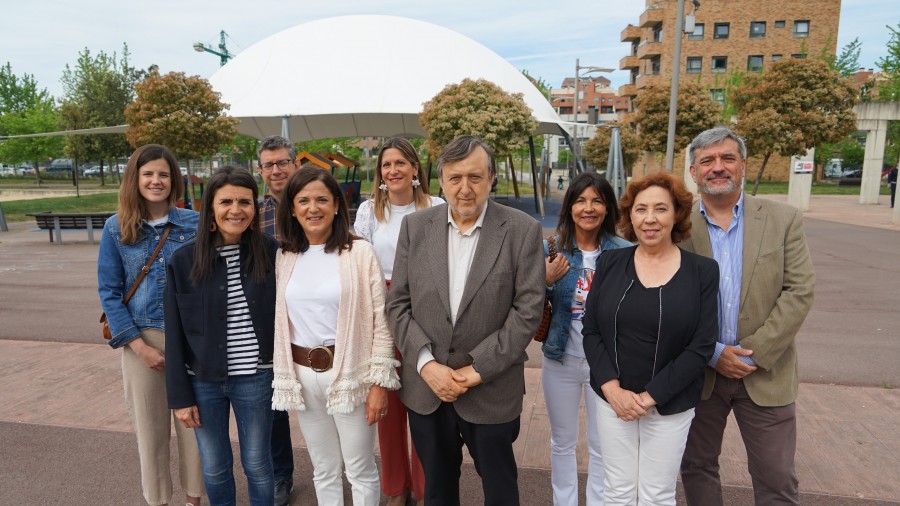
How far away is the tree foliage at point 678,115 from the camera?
18422 mm

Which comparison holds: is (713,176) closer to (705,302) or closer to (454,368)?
(705,302)

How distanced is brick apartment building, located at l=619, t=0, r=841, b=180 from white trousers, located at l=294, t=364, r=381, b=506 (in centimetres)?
4387

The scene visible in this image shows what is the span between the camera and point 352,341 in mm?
2604

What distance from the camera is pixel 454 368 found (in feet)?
8.16

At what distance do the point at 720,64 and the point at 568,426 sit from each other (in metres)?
50.7

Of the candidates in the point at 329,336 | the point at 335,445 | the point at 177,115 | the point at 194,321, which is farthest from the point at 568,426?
the point at 177,115

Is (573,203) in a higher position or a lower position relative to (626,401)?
higher

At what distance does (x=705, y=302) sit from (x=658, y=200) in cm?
48

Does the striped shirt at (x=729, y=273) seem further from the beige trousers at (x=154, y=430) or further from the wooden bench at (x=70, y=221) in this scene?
the wooden bench at (x=70, y=221)

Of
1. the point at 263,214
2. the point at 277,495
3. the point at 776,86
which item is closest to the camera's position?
the point at 277,495

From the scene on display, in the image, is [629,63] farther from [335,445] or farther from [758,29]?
[335,445]

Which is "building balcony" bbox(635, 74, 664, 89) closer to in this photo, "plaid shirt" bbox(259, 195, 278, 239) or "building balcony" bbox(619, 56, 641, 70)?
"building balcony" bbox(619, 56, 641, 70)

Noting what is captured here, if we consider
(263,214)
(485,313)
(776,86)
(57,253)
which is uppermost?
(776,86)

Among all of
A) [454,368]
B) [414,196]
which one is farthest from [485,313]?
[414,196]
